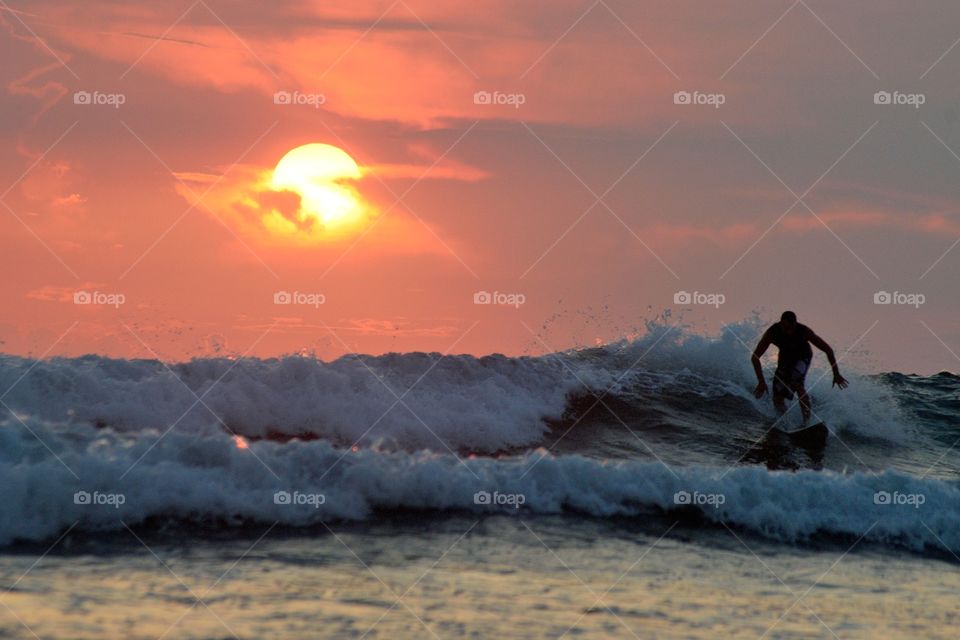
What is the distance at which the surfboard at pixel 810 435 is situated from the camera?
17281mm

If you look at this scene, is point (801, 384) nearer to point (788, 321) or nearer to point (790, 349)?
point (790, 349)

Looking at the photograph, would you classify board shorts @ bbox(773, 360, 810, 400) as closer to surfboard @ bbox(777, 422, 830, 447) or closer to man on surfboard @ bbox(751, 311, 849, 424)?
man on surfboard @ bbox(751, 311, 849, 424)

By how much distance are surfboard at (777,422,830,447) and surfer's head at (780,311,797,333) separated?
1987 millimetres

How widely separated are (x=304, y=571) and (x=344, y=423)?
21.7ft

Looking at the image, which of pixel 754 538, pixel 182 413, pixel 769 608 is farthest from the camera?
pixel 182 413

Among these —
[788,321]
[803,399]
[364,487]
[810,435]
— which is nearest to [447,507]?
[364,487]

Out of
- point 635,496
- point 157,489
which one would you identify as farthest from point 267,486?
point 635,496

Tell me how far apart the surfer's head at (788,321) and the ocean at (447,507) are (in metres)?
1.88

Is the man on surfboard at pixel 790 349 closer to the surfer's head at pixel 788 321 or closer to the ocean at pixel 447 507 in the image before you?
the surfer's head at pixel 788 321

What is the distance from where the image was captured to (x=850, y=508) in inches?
494

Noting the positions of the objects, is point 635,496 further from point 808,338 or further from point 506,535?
point 808,338

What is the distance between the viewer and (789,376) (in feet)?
55.4

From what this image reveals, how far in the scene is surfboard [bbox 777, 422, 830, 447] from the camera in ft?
56.7

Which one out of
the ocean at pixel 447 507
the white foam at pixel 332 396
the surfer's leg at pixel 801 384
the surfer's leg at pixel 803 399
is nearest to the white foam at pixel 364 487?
the ocean at pixel 447 507
